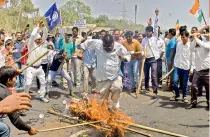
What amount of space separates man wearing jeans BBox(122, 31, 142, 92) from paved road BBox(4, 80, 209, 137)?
0.66 meters

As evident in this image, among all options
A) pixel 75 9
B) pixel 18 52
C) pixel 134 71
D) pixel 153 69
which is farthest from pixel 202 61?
pixel 75 9

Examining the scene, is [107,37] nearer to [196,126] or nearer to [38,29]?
[38,29]

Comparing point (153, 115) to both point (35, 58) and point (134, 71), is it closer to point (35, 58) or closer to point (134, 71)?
point (134, 71)

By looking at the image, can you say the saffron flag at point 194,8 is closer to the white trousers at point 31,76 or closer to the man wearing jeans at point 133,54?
the man wearing jeans at point 133,54

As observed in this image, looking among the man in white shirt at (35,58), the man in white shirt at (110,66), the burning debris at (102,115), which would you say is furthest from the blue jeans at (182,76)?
the man in white shirt at (35,58)

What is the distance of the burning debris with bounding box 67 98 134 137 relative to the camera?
546 cm

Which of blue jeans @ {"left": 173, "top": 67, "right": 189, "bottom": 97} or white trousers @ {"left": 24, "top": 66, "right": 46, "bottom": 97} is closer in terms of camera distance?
white trousers @ {"left": 24, "top": 66, "right": 46, "bottom": 97}

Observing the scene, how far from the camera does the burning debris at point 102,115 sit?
5465 millimetres

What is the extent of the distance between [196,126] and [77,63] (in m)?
5.44

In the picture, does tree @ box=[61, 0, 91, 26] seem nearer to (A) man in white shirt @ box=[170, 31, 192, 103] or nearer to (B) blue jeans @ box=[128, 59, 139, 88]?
(B) blue jeans @ box=[128, 59, 139, 88]

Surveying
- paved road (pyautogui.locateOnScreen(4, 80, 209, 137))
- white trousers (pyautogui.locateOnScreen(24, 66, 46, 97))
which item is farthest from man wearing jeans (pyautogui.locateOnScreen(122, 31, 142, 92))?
white trousers (pyautogui.locateOnScreen(24, 66, 46, 97))

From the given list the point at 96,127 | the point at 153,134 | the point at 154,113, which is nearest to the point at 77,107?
the point at 96,127

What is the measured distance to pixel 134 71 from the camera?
10008 mm

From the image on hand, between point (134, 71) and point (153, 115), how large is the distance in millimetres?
2900
